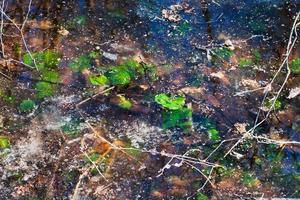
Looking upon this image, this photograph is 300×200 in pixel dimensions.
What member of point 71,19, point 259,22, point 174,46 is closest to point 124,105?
point 174,46

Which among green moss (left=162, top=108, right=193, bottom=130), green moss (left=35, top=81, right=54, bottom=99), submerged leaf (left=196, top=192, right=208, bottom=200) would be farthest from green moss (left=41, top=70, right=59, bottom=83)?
submerged leaf (left=196, top=192, right=208, bottom=200)

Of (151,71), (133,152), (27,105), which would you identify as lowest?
(133,152)

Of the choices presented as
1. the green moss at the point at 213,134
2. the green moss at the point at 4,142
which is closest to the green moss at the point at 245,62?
the green moss at the point at 213,134

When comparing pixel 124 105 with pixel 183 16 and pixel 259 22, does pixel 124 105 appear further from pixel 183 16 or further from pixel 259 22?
pixel 259 22

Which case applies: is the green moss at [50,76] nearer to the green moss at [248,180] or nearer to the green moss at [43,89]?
the green moss at [43,89]

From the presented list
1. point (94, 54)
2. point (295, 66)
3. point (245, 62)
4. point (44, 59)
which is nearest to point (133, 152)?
point (94, 54)

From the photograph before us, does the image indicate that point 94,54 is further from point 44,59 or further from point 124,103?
point 124,103
